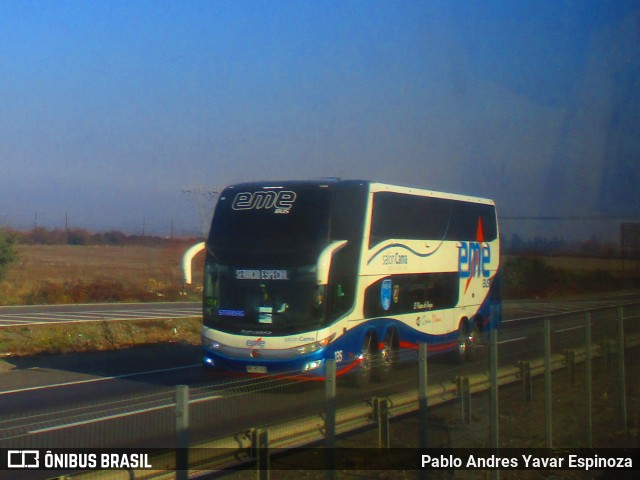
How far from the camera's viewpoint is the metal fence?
20.1ft

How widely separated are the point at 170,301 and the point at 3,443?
36.2 m

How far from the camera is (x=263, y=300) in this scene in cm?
1560

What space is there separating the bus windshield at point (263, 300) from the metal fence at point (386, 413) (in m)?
5.41

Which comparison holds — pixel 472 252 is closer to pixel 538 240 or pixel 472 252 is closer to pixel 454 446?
pixel 538 240

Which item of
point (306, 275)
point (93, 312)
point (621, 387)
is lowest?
point (93, 312)

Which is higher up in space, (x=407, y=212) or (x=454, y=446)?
(x=407, y=212)

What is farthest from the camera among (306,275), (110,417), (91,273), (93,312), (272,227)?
(91,273)

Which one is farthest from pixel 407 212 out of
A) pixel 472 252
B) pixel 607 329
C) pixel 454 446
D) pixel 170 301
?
pixel 170 301

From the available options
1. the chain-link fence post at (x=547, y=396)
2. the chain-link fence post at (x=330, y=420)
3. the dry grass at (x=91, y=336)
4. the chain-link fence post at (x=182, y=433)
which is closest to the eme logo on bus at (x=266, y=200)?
the chain-link fence post at (x=547, y=396)

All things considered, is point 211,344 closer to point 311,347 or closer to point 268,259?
point 268,259

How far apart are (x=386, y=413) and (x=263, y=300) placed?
814 centimetres

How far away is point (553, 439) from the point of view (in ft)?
31.5

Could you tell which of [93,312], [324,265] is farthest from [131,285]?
[324,265]

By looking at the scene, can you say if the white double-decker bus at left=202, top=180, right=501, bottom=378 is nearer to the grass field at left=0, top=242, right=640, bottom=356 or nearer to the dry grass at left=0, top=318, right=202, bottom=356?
the grass field at left=0, top=242, right=640, bottom=356
